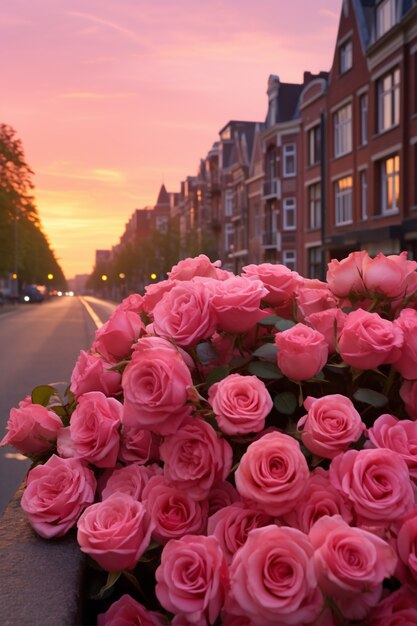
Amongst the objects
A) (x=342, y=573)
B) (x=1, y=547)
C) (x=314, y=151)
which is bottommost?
(x=1, y=547)

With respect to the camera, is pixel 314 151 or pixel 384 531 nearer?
pixel 384 531

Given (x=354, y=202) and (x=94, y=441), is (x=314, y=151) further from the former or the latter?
(x=94, y=441)

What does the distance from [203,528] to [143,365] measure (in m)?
0.43

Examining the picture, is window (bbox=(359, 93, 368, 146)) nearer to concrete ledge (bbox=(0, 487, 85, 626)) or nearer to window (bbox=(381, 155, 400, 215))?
window (bbox=(381, 155, 400, 215))

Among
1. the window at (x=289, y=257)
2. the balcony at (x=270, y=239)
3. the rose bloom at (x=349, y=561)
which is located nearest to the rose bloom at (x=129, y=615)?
the rose bloom at (x=349, y=561)

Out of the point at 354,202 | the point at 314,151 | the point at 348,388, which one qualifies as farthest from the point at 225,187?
the point at 348,388

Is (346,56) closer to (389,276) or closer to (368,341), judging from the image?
(389,276)

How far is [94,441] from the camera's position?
2.40 metres

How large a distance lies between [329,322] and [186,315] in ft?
1.46

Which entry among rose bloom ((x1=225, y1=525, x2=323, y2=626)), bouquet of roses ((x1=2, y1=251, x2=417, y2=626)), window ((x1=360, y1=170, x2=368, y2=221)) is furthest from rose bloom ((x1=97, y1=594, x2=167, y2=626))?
window ((x1=360, y1=170, x2=368, y2=221))

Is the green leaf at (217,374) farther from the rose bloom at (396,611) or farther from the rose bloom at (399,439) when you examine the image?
the rose bloom at (396,611)

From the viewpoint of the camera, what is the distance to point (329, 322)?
2541mm

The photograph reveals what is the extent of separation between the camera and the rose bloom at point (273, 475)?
192cm

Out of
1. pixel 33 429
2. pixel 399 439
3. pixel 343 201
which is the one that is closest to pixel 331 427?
pixel 399 439
